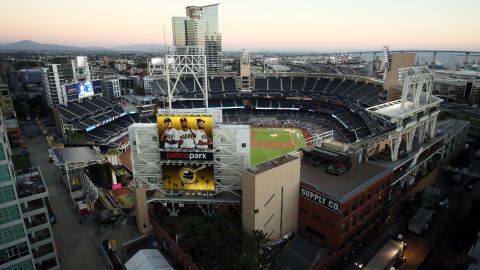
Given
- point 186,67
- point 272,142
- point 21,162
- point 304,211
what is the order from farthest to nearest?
1. point 272,142
2. point 21,162
3. point 186,67
4. point 304,211

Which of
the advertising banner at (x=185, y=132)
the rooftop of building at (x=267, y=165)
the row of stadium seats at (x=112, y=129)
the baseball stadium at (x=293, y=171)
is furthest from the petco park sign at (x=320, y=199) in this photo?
the row of stadium seats at (x=112, y=129)

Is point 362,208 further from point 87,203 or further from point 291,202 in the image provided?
point 87,203

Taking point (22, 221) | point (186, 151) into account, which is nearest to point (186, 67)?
point (186, 151)

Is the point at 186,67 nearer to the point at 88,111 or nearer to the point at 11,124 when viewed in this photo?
the point at 88,111

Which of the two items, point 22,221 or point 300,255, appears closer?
point 22,221

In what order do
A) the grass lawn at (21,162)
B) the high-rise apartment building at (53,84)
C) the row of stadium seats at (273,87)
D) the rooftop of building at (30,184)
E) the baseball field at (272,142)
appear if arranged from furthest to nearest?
the row of stadium seats at (273,87) → the high-rise apartment building at (53,84) → the baseball field at (272,142) → the grass lawn at (21,162) → the rooftop of building at (30,184)

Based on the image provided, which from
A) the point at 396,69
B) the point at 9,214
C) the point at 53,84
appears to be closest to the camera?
the point at 9,214

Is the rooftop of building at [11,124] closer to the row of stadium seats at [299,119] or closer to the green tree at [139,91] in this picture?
the row of stadium seats at [299,119]
